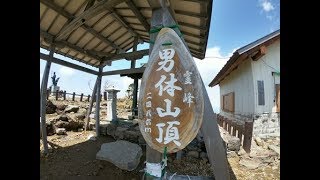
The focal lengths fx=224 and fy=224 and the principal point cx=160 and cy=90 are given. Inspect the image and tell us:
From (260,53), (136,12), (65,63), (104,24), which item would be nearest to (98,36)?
(104,24)

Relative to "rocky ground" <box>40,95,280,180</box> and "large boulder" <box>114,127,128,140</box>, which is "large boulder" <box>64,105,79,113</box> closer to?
"rocky ground" <box>40,95,280,180</box>

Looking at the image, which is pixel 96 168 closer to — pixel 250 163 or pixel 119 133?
pixel 119 133

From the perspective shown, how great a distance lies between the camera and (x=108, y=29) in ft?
24.4

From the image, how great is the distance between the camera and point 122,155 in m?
6.34

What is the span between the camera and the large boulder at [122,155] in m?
5.90

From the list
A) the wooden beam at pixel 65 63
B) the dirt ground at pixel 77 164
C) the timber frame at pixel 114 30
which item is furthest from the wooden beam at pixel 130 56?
the dirt ground at pixel 77 164

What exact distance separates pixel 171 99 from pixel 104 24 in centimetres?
569

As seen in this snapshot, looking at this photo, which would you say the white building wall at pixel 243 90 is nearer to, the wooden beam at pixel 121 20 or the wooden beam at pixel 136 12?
the wooden beam at pixel 136 12

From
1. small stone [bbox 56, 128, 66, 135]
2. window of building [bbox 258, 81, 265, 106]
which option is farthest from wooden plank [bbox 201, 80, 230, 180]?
small stone [bbox 56, 128, 66, 135]

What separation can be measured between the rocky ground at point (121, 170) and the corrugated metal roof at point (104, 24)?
3.02 m
